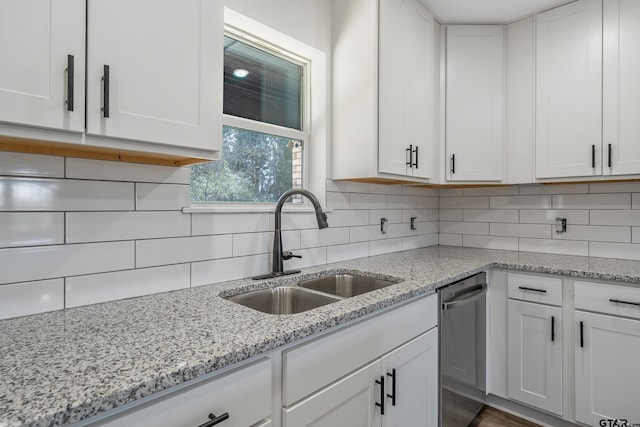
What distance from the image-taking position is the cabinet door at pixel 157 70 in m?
0.90

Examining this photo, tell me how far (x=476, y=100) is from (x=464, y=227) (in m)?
1.00

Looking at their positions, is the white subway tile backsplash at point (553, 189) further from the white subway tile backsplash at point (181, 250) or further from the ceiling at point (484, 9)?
the white subway tile backsplash at point (181, 250)

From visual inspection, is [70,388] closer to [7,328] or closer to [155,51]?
[7,328]

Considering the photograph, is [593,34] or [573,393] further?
[593,34]

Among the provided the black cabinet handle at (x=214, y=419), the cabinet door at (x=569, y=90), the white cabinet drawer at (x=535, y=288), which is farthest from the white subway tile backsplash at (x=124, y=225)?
the cabinet door at (x=569, y=90)

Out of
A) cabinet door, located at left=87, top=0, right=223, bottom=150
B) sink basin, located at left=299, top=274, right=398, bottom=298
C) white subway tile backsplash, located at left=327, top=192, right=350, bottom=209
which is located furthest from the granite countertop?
white subway tile backsplash, located at left=327, top=192, right=350, bottom=209

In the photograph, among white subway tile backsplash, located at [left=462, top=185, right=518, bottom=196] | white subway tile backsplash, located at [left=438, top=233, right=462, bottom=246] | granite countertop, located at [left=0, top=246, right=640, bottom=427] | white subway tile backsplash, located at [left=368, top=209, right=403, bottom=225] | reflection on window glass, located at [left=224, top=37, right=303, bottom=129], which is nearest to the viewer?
granite countertop, located at [left=0, top=246, right=640, bottom=427]

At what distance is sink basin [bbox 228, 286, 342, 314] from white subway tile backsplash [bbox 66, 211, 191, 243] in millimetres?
384

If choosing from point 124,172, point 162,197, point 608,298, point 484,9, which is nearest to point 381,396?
point 162,197

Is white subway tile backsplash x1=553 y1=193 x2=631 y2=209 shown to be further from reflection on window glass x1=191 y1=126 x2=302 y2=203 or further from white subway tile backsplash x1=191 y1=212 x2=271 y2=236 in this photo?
white subway tile backsplash x1=191 y1=212 x2=271 y2=236

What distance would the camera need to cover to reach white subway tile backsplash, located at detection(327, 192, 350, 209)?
2006 mm

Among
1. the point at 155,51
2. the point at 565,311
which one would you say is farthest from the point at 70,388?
the point at 565,311

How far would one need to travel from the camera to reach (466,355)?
1.85 metres

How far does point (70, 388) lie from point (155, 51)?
2.85ft
